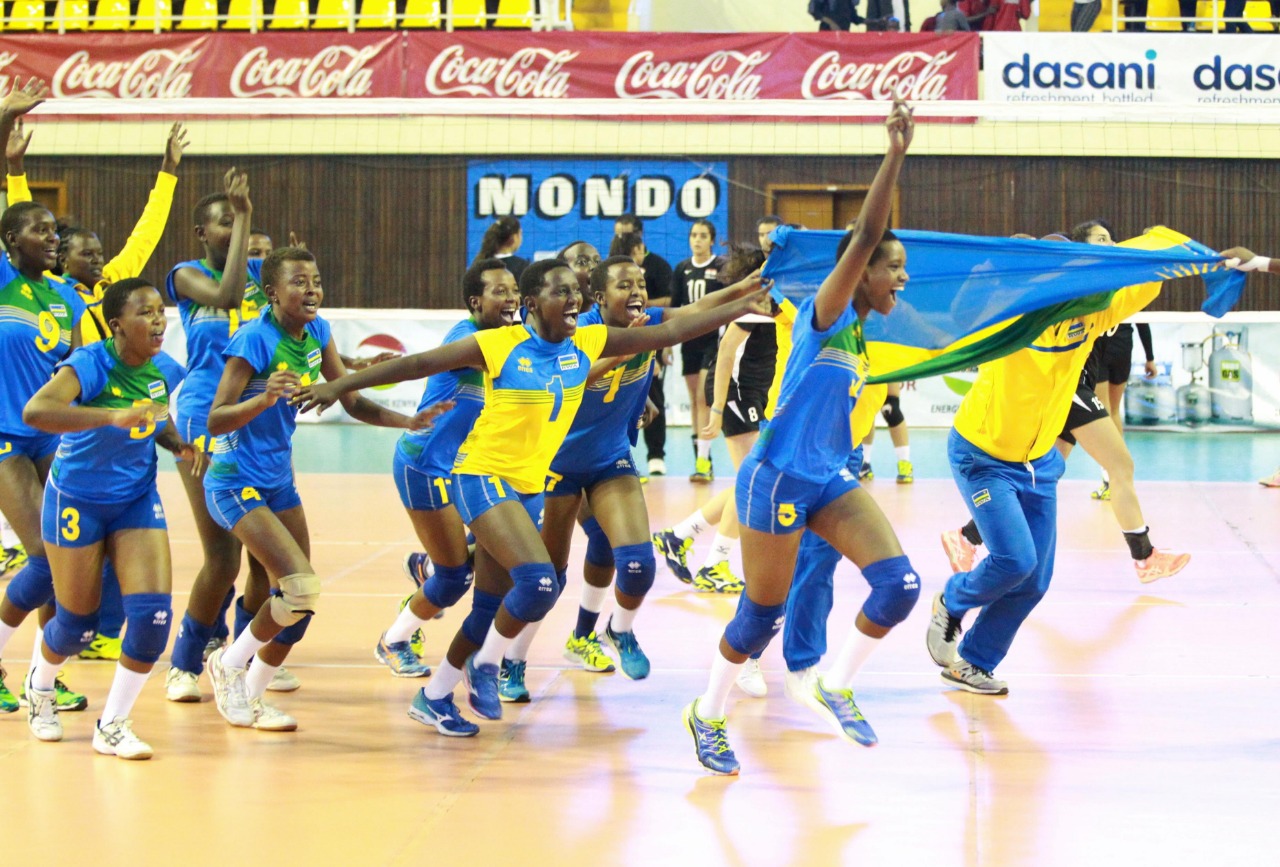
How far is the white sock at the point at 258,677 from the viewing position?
572cm

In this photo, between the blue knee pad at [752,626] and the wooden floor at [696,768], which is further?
the blue knee pad at [752,626]

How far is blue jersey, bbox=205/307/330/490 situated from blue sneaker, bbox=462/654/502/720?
106 centimetres

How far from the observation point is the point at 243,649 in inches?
224

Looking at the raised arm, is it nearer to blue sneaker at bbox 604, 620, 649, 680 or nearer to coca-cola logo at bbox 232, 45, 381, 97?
blue sneaker at bbox 604, 620, 649, 680

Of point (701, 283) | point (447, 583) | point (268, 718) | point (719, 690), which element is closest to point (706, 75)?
point (701, 283)

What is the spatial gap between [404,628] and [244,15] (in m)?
15.0

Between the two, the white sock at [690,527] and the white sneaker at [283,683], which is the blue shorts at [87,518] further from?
the white sock at [690,527]

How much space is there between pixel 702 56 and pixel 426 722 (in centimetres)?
1359

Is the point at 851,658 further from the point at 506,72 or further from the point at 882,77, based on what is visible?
the point at 506,72

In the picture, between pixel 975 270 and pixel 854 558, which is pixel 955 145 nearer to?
pixel 975 270

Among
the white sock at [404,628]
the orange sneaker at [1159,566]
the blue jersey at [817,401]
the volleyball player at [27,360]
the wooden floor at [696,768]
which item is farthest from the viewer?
the orange sneaker at [1159,566]

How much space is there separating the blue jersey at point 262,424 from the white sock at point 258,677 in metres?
0.75

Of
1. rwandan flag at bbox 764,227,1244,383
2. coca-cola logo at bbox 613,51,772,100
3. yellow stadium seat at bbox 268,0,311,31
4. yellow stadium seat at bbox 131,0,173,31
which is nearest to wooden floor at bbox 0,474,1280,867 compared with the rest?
rwandan flag at bbox 764,227,1244,383

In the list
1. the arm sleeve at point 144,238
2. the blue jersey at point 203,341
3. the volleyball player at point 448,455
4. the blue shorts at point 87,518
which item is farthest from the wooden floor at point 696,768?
the arm sleeve at point 144,238
